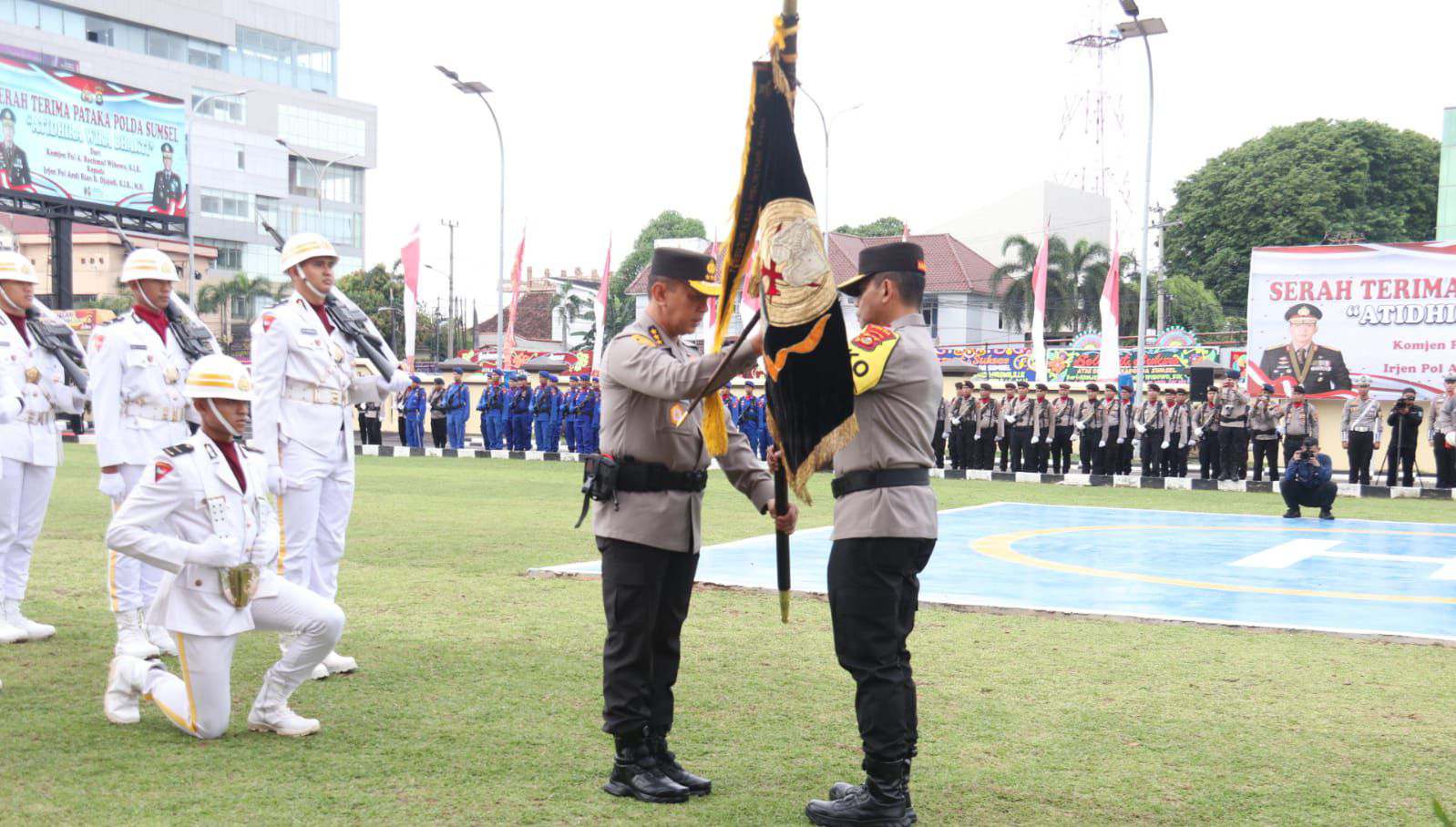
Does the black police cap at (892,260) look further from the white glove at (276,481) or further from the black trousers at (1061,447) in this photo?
the black trousers at (1061,447)

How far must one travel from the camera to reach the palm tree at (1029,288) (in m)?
57.9

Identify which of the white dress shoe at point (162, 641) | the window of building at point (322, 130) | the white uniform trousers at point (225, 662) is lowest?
the white dress shoe at point (162, 641)

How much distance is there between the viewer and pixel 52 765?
15.7 ft

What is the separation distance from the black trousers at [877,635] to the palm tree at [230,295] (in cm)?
6284

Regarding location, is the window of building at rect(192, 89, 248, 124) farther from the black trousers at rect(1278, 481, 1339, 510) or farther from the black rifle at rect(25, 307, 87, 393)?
the black rifle at rect(25, 307, 87, 393)

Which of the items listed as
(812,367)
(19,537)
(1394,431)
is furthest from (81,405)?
(1394,431)

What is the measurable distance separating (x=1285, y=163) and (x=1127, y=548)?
48.9 metres

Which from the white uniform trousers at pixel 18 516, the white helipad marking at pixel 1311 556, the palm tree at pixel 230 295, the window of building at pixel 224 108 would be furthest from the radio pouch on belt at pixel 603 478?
the window of building at pixel 224 108

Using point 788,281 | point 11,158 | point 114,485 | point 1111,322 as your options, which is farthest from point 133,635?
point 11,158

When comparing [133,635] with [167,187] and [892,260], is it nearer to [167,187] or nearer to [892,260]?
[892,260]

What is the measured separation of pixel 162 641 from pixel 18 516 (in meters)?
1.17

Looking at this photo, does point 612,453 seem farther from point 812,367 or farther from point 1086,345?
point 1086,345

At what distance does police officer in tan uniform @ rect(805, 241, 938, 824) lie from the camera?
4434 mm

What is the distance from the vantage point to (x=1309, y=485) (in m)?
15.6
